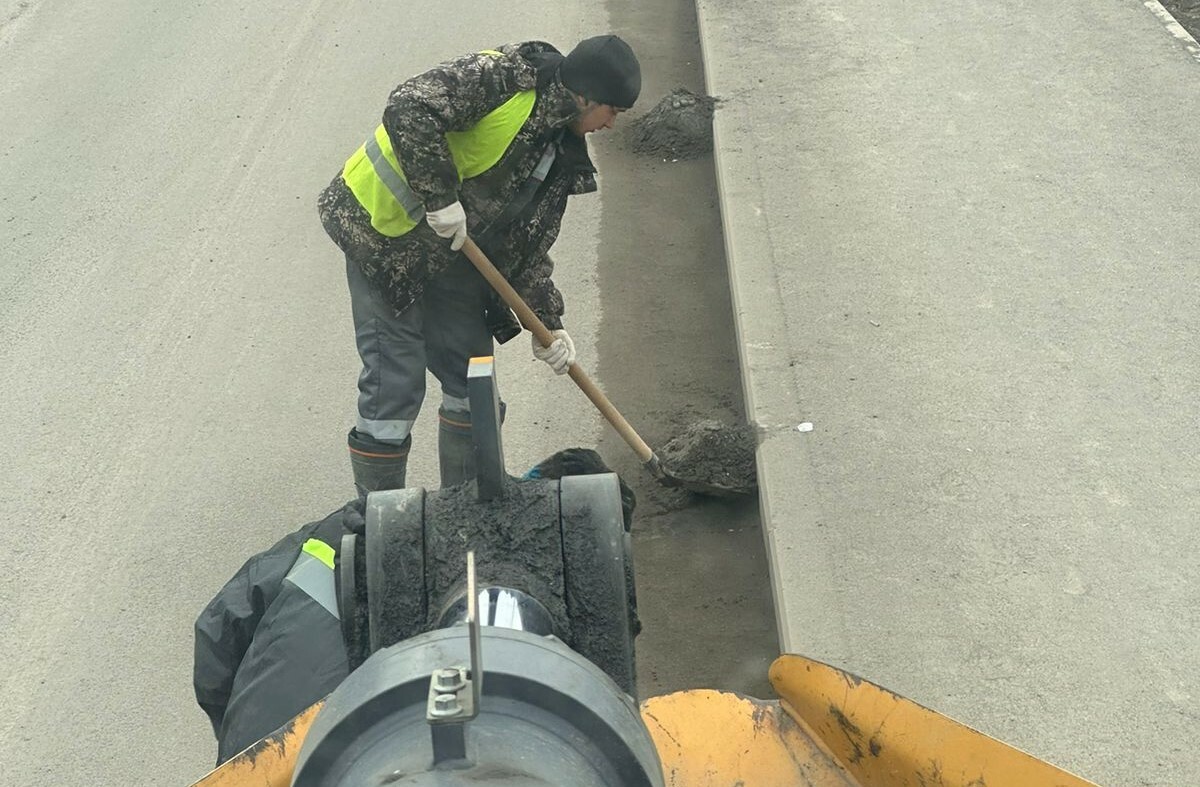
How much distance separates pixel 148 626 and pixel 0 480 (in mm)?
1032

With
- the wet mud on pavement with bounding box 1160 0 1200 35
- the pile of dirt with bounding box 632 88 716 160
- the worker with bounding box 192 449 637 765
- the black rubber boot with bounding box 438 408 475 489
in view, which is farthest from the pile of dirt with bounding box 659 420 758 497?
the wet mud on pavement with bounding box 1160 0 1200 35

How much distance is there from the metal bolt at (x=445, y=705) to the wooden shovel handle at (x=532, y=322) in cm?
272

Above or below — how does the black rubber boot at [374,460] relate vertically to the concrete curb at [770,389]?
above

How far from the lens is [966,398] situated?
4.61 meters

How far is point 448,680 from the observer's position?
1.22 m

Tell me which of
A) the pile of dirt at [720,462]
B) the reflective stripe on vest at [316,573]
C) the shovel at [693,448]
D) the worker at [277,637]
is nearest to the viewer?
the worker at [277,637]

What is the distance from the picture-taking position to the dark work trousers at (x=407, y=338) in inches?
157

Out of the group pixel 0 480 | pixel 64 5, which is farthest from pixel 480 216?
pixel 64 5

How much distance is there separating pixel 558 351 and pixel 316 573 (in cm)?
161

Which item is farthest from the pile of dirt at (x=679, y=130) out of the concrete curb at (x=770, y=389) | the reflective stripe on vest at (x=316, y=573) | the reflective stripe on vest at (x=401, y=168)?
the reflective stripe on vest at (x=316, y=573)

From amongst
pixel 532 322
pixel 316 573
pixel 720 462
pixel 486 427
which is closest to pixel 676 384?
pixel 720 462

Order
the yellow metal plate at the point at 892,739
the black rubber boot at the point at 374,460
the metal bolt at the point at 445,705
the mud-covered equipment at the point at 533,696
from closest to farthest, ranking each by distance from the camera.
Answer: the metal bolt at the point at 445,705 → the mud-covered equipment at the point at 533,696 → the yellow metal plate at the point at 892,739 → the black rubber boot at the point at 374,460

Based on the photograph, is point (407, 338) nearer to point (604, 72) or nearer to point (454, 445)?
point (454, 445)

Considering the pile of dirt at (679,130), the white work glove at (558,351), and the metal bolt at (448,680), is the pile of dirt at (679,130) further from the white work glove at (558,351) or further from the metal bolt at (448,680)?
the metal bolt at (448,680)
